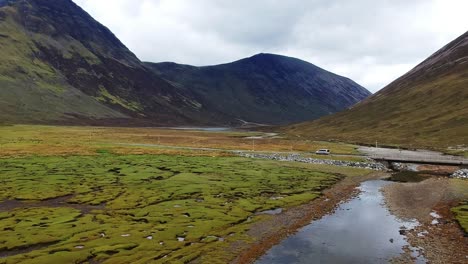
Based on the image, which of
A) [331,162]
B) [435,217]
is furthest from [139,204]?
[331,162]

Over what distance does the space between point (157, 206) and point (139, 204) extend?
2639 mm

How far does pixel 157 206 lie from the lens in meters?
44.6

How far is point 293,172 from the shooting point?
7419 centimetres

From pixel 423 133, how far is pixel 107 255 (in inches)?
6081

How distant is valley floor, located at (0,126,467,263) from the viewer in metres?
30.3

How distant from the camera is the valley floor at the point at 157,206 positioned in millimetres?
30266

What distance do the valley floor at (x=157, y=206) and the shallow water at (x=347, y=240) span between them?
5.17ft

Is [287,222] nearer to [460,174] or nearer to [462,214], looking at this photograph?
[462,214]

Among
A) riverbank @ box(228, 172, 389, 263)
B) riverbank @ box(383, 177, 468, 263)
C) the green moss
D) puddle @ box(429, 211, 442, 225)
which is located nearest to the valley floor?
riverbank @ box(228, 172, 389, 263)

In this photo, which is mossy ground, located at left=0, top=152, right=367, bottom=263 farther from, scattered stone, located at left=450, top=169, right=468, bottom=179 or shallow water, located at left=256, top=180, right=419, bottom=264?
scattered stone, located at left=450, top=169, right=468, bottom=179

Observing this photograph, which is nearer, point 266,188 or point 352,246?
point 352,246

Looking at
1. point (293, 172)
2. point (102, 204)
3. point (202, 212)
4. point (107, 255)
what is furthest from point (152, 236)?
point (293, 172)

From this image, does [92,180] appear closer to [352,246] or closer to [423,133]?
[352,246]

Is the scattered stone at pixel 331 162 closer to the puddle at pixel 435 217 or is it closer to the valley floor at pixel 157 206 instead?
the valley floor at pixel 157 206
